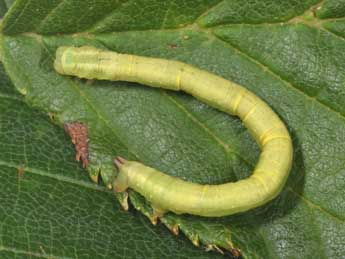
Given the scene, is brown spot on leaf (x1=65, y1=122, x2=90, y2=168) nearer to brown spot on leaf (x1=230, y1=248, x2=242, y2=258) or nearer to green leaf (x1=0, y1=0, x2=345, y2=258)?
green leaf (x1=0, y1=0, x2=345, y2=258)

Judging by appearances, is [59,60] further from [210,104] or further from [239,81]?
[239,81]

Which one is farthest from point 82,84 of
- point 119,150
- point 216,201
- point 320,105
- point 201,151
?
point 320,105

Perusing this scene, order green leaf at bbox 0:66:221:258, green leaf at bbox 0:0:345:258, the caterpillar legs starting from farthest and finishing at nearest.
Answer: green leaf at bbox 0:0:345:258, the caterpillar legs, green leaf at bbox 0:66:221:258

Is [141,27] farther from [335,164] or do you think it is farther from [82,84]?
A: [335,164]

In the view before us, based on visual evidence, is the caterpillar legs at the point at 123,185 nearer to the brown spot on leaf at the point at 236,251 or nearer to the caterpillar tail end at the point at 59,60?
the brown spot on leaf at the point at 236,251

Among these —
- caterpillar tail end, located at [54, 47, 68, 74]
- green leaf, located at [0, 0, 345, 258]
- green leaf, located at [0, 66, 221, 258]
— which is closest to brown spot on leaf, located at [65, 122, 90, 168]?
green leaf, located at [0, 0, 345, 258]

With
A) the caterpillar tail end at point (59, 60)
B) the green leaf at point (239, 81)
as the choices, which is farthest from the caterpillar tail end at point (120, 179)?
the caterpillar tail end at point (59, 60)
